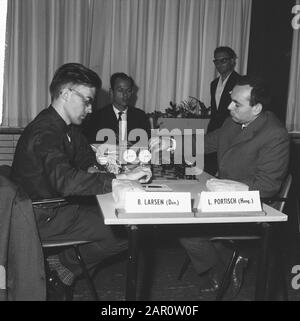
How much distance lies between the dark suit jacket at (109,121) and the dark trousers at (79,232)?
1.93m

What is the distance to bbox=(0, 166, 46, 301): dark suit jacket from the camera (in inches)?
73.2

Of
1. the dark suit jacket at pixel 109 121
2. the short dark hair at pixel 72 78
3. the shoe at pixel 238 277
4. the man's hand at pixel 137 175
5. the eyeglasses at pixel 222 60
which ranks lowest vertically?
the shoe at pixel 238 277

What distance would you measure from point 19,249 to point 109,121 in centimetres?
258

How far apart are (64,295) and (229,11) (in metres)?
3.96

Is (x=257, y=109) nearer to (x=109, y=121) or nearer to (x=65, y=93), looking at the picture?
(x=65, y=93)

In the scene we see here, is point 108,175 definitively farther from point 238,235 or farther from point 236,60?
point 236,60

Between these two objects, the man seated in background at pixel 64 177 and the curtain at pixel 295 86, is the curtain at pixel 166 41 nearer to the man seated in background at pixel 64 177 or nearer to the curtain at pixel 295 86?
the curtain at pixel 295 86

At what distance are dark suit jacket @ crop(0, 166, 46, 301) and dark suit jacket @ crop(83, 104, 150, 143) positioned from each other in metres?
2.47

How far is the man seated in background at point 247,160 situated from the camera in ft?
8.30

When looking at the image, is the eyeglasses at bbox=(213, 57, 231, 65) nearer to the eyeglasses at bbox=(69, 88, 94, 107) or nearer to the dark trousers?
the eyeglasses at bbox=(69, 88, 94, 107)

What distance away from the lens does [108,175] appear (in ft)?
7.30

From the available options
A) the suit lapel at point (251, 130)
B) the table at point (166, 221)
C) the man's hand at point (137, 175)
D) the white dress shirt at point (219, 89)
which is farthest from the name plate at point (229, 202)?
the white dress shirt at point (219, 89)

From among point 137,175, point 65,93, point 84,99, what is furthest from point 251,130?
point 65,93

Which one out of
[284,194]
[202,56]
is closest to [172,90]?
[202,56]
